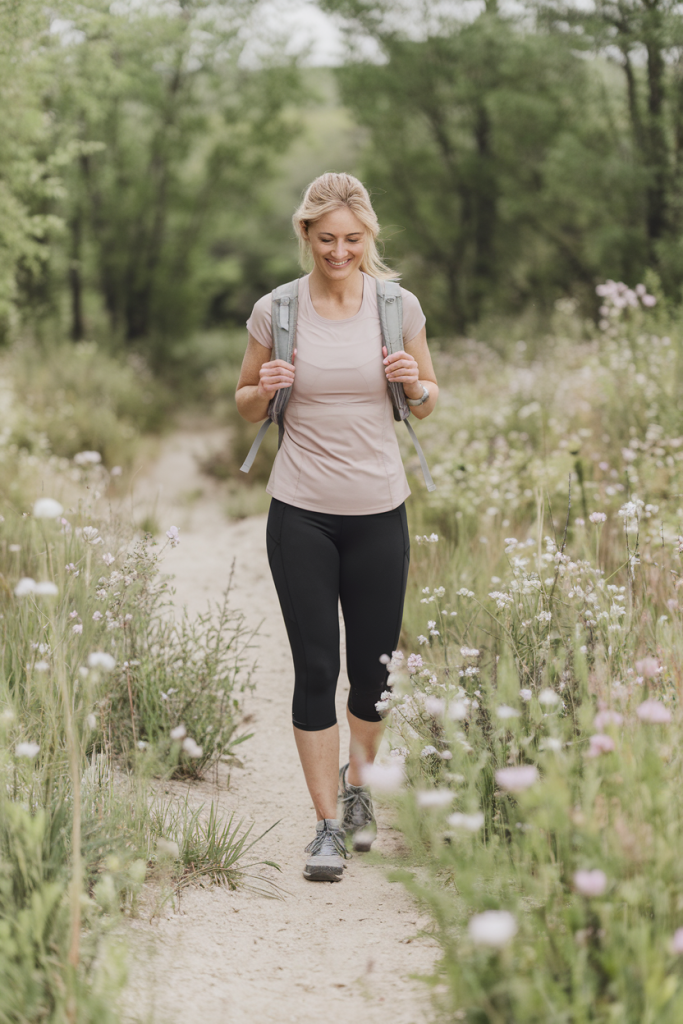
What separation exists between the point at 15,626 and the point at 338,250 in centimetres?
175

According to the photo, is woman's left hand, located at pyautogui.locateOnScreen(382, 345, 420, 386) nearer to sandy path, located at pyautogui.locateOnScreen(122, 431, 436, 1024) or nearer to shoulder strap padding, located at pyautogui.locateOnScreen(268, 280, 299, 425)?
shoulder strap padding, located at pyautogui.locateOnScreen(268, 280, 299, 425)

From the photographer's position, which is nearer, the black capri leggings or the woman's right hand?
the woman's right hand

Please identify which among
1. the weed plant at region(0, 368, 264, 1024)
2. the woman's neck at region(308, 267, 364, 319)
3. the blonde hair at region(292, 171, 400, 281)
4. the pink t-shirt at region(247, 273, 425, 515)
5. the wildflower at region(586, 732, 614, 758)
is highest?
the blonde hair at region(292, 171, 400, 281)

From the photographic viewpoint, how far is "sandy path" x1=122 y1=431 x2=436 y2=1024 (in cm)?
200

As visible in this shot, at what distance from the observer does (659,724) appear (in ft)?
6.73

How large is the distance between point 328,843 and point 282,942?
475mm

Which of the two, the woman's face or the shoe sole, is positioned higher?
the woman's face

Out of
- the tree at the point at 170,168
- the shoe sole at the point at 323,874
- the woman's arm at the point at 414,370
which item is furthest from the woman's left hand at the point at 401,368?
the tree at the point at 170,168

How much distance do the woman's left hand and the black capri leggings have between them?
1.48 ft

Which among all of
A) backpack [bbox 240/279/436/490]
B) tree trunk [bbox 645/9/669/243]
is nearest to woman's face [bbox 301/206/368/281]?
backpack [bbox 240/279/436/490]

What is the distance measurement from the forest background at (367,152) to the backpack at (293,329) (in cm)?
427

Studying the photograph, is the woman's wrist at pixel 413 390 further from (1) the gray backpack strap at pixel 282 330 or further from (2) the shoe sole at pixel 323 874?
(2) the shoe sole at pixel 323 874

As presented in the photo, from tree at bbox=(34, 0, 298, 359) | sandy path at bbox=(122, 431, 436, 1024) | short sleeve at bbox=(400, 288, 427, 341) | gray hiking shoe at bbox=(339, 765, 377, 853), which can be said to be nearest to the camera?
sandy path at bbox=(122, 431, 436, 1024)

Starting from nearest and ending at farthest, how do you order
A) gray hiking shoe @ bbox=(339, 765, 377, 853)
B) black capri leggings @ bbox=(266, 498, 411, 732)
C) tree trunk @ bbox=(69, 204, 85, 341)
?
1. black capri leggings @ bbox=(266, 498, 411, 732)
2. gray hiking shoe @ bbox=(339, 765, 377, 853)
3. tree trunk @ bbox=(69, 204, 85, 341)
